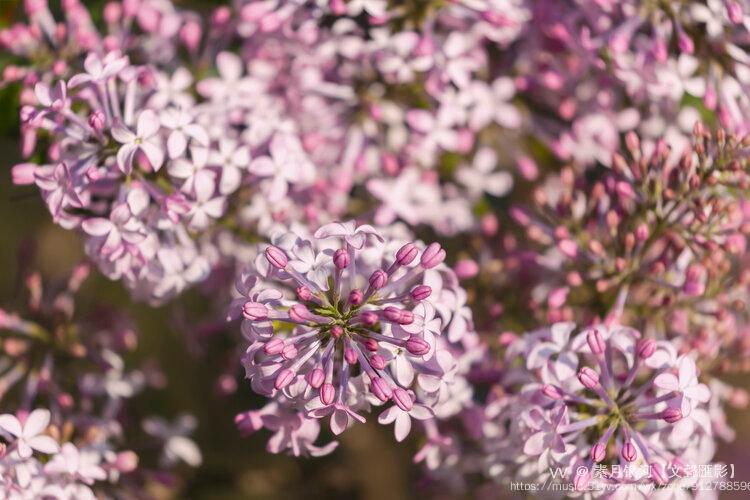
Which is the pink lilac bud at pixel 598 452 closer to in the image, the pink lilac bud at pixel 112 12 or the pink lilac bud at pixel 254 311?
the pink lilac bud at pixel 254 311

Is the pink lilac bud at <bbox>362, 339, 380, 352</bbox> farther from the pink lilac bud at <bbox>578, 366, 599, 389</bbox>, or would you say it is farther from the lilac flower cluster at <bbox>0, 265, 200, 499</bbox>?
the lilac flower cluster at <bbox>0, 265, 200, 499</bbox>

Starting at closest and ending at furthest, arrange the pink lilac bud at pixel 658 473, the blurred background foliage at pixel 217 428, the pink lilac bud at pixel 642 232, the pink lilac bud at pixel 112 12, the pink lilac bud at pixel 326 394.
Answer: the pink lilac bud at pixel 326 394, the pink lilac bud at pixel 658 473, the pink lilac bud at pixel 642 232, the pink lilac bud at pixel 112 12, the blurred background foliage at pixel 217 428

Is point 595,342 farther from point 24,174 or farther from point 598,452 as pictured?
point 24,174

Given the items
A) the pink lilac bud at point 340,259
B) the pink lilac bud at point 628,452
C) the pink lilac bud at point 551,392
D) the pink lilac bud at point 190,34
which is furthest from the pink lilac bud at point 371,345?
the pink lilac bud at point 190,34

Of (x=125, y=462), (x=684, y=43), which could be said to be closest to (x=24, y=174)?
(x=125, y=462)

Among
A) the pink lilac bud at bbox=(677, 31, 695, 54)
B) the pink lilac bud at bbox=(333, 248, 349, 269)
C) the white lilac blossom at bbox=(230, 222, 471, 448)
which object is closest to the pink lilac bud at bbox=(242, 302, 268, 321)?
the white lilac blossom at bbox=(230, 222, 471, 448)
